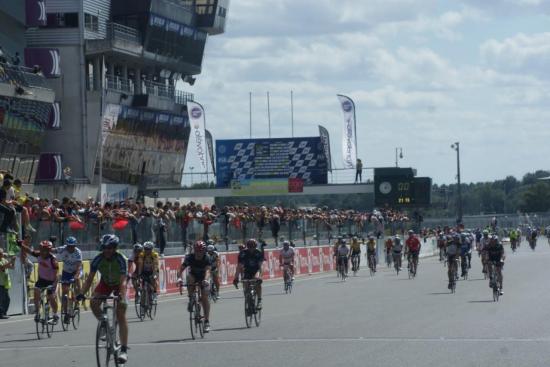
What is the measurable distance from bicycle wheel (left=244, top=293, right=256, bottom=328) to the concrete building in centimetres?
3217

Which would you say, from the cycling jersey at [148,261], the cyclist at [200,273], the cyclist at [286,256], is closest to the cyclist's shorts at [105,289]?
the cyclist at [200,273]

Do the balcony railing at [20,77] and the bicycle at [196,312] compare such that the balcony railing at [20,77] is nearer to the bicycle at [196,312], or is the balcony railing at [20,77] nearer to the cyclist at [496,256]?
the cyclist at [496,256]

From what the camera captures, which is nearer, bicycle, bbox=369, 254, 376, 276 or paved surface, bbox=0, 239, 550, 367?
paved surface, bbox=0, 239, 550, 367

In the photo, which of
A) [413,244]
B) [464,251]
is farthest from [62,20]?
[464,251]

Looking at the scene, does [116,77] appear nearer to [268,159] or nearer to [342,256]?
[268,159]

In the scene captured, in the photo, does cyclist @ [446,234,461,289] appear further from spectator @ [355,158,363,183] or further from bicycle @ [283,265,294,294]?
spectator @ [355,158,363,183]

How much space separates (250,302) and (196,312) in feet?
7.51

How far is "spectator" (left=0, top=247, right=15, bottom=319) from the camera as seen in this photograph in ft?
85.6

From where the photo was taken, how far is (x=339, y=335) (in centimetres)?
1975

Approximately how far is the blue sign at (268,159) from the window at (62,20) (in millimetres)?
16398

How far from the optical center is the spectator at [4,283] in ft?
85.6

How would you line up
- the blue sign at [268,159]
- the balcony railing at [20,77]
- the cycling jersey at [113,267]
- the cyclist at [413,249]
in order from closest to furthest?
the cycling jersey at [113,267], the balcony railing at [20,77], the cyclist at [413,249], the blue sign at [268,159]

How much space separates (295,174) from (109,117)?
15.3 metres

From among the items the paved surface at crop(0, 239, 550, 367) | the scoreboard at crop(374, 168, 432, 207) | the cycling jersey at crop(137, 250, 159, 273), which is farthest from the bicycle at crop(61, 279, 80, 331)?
the scoreboard at crop(374, 168, 432, 207)
